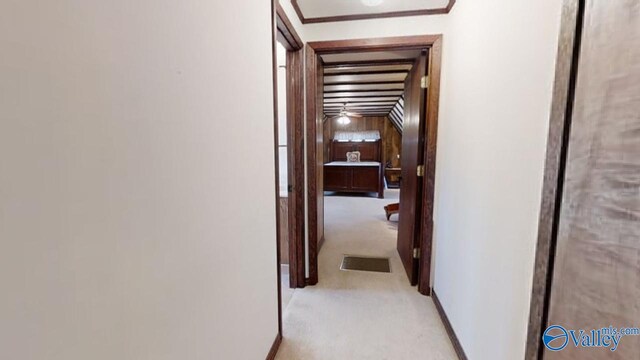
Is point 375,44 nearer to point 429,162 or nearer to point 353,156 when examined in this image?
point 429,162

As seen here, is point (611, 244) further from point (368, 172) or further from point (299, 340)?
point (368, 172)

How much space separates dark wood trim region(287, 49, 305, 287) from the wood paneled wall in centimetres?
719

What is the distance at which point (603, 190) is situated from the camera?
0.70 metres

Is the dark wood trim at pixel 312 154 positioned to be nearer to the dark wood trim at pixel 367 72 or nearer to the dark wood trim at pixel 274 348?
the dark wood trim at pixel 274 348

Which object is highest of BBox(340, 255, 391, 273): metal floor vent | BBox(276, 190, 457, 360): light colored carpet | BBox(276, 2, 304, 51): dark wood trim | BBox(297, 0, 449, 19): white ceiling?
BBox(297, 0, 449, 19): white ceiling

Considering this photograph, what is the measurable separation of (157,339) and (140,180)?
1.45 feet

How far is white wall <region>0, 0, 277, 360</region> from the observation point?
0.45m

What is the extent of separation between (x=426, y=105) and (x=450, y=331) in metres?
1.68

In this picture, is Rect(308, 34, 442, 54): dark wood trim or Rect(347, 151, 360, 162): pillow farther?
Rect(347, 151, 360, 162): pillow

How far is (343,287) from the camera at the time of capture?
2496 millimetres

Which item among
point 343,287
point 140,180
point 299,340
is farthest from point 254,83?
point 343,287

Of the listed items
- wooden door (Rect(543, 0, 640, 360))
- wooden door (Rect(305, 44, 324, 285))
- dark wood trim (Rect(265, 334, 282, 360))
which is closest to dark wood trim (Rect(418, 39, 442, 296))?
wooden door (Rect(305, 44, 324, 285))

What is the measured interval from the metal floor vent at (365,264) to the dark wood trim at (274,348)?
4.04 ft

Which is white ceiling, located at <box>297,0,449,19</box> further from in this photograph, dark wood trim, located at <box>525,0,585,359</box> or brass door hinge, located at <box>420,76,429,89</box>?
dark wood trim, located at <box>525,0,585,359</box>
